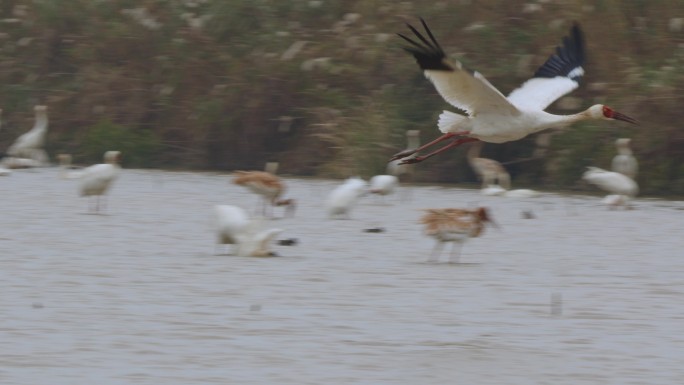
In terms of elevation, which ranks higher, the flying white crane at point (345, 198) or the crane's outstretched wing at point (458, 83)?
the crane's outstretched wing at point (458, 83)

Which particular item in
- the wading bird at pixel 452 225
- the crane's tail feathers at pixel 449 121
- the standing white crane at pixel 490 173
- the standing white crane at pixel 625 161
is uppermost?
the crane's tail feathers at pixel 449 121

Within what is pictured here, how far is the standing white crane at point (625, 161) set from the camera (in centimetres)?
1588

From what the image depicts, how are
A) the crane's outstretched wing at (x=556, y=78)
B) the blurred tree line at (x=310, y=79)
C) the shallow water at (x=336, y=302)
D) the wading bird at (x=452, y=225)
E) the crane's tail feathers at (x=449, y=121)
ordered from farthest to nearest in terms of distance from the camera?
the blurred tree line at (x=310, y=79) < the crane's outstretched wing at (x=556, y=78) < the crane's tail feathers at (x=449, y=121) < the wading bird at (x=452, y=225) < the shallow water at (x=336, y=302)

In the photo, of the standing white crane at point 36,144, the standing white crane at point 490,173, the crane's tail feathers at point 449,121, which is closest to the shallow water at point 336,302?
the crane's tail feathers at point 449,121

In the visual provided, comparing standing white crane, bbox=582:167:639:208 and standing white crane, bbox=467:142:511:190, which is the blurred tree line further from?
standing white crane, bbox=582:167:639:208

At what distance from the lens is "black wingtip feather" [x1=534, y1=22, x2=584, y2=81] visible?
13086mm

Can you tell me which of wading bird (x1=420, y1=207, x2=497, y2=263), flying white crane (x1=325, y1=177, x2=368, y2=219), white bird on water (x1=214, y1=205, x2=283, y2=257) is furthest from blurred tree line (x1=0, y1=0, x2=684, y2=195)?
white bird on water (x1=214, y1=205, x2=283, y2=257)

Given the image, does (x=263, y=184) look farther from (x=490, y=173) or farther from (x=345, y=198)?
(x=490, y=173)

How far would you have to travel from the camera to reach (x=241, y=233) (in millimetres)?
10547

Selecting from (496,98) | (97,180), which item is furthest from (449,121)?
(97,180)

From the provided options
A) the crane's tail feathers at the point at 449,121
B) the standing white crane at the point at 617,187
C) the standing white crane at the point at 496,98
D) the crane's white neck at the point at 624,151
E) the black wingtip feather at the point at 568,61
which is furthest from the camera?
the crane's white neck at the point at 624,151

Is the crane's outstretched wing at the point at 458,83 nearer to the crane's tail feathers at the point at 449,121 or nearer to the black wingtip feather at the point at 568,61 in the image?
the crane's tail feathers at the point at 449,121

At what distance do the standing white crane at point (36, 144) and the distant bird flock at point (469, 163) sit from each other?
1.67 ft

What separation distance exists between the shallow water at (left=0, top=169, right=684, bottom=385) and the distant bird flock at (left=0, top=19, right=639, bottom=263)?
207mm
